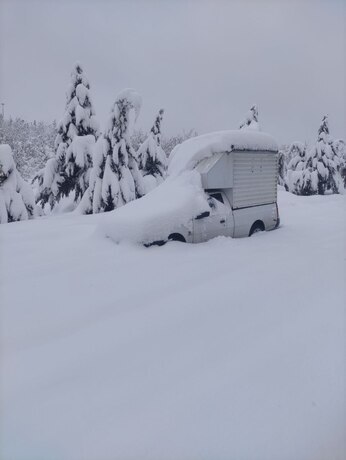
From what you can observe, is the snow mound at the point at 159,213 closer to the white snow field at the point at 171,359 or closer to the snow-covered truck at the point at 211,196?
the snow-covered truck at the point at 211,196

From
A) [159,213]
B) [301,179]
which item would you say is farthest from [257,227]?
[301,179]

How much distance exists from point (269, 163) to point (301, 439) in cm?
851

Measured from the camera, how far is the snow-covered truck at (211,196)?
6.92m

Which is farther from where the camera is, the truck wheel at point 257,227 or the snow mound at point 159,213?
the truck wheel at point 257,227

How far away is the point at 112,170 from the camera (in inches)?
648

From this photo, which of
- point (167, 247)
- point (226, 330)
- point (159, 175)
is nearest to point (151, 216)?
point (167, 247)

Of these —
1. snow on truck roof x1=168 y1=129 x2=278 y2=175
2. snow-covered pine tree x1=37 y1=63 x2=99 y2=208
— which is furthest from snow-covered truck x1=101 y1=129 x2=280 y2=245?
snow-covered pine tree x1=37 y1=63 x2=99 y2=208

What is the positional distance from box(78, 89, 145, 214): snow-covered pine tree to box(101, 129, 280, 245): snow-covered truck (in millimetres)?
7264

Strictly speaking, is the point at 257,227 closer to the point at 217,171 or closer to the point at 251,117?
the point at 217,171

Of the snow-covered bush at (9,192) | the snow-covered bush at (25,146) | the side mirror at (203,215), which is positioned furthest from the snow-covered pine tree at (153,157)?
the snow-covered bush at (25,146)

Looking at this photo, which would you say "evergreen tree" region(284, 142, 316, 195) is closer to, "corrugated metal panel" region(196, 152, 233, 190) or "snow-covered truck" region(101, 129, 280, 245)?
"snow-covered truck" region(101, 129, 280, 245)

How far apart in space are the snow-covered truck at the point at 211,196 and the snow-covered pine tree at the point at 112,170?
23.8 ft

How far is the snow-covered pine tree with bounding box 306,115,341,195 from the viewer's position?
30719 mm

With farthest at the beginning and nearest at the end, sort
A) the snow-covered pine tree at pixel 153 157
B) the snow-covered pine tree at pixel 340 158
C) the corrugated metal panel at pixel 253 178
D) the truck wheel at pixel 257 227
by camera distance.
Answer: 1. the snow-covered pine tree at pixel 340 158
2. the snow-covered pine tree at pixel 153 157
3. the truck wheel at pixel 257 227
4. the corrugated metal panel at pixel 253 178
